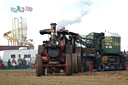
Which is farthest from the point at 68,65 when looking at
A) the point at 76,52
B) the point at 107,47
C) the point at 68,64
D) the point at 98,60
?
the point at 107,47

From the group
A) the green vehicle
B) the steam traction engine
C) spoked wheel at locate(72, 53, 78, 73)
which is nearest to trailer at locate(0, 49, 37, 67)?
the green vehicle

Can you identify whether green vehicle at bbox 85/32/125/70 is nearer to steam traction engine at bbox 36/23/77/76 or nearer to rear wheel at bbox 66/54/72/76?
steam traction engine at bbox 36/23/77/76

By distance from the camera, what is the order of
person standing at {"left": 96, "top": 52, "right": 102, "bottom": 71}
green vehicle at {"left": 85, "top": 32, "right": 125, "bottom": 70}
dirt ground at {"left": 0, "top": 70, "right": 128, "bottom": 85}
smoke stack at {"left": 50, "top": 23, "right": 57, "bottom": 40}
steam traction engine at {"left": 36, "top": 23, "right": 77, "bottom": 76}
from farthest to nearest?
green vehicle at {"left": 85, "top": 32, "right": 125, "bottom": 70} < person standing at {"left": 96, "top": 52, "right": 102, "bottom": 71} < smoke stack at {"left": 50, "top": 23, "right": 57, "bottom": 40} < steam traction engine at {"left": 36, "top": 23, "right": 77, "bottom": 76} < dirt ground at {"left": 0, "top": 70, "right": 128, "bottom": 85}

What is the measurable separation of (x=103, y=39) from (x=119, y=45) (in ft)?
6.49

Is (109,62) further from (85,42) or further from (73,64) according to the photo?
(73,64)

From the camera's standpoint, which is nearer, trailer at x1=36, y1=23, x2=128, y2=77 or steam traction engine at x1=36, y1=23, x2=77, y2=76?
steam traction engine at x1=36, y1=23, x2=77, y2=76

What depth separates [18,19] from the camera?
7688 centimetres

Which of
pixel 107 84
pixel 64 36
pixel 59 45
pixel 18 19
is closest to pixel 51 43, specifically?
pixel 59 45

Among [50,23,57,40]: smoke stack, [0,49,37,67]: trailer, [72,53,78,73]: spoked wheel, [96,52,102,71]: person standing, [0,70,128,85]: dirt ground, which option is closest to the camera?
[0,70,128,85]: dirt ground

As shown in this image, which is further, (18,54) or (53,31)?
(18,54)

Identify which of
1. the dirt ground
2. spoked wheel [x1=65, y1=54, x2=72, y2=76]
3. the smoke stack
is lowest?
the dirt ground

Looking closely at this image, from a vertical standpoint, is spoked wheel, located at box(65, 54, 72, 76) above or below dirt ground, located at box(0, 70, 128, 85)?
above

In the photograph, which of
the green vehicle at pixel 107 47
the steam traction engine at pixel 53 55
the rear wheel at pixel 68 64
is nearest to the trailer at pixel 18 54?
the green vehicle at pixel 107 47

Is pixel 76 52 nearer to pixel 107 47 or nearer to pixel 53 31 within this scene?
pixel 53 31
